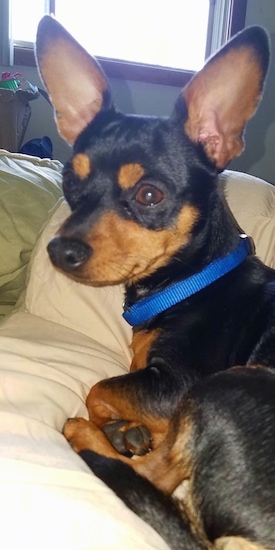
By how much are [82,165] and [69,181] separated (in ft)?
0.37

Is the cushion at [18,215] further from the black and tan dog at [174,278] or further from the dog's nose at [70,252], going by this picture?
the dog's nose at [70,252]

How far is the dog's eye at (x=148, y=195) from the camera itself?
5.43ft

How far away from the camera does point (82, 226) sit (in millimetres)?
1603

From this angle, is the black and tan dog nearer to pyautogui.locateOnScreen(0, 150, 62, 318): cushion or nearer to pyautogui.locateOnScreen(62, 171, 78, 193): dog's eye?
pyautogui.locateOnScreen(62, 171, 78, 193): dog's eye

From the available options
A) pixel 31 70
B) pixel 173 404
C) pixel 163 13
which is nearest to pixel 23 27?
pixel 31 70

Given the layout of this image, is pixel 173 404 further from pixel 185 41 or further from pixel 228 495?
pixel 185 41

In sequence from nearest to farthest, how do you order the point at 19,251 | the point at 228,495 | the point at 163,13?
the point at 228,495, the point at 19,251, the point at 163,13

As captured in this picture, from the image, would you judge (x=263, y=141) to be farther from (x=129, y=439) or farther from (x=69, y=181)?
(x=129, y=439)

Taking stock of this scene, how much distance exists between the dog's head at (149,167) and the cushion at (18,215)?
13.3 inches

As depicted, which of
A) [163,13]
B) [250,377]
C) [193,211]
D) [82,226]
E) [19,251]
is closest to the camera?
[250,377]

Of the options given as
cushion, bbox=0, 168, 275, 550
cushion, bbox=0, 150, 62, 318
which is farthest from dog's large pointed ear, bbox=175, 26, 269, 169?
cushion, bbox=0, 150, 62, 318

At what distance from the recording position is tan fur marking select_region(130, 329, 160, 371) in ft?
5.89

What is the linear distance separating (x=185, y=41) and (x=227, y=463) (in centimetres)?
445

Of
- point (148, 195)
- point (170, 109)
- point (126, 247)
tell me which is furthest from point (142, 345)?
point (170, 109)
